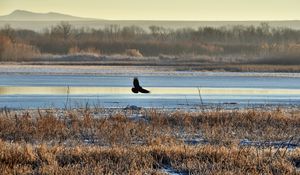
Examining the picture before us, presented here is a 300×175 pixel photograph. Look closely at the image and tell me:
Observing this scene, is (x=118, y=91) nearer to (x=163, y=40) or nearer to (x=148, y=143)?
(x=148, y=143)

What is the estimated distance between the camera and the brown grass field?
9.59 meters

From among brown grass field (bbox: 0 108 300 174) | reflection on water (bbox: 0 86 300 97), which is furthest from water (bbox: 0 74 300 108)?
brown grass field (bbox: 0 108 300 174)

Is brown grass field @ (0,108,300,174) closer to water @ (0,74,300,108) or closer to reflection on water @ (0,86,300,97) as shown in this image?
water @ (0,74,300,108)

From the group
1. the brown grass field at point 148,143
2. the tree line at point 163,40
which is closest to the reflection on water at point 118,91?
the brown grass field at point 148,143

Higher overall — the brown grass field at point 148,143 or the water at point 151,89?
the brown grass field at point 148,143

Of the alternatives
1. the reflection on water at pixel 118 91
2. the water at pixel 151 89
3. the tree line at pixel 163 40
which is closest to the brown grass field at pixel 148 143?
the water at pixel 151 89

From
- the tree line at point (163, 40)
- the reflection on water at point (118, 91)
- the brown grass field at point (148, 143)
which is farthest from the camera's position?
the tree line at point (163, 40)

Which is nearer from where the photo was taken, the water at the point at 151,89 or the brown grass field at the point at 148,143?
the brown grass field at the point at 148,143

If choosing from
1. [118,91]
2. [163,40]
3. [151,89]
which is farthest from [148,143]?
[163,40]

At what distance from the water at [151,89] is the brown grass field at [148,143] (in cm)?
256

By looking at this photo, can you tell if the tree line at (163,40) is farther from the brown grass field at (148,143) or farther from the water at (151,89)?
the brown grass field at (148,143)

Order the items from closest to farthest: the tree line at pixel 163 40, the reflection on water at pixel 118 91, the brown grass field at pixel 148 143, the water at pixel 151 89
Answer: the brown grass field at pixel 148 143, the water at pixel 151 89, the reflection on water at pixel 118 91, the tree line at pixel 163 40

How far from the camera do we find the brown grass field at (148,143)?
9.59m

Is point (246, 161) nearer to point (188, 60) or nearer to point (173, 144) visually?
point (173, 144)
